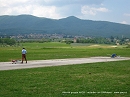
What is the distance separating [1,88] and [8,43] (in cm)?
14850

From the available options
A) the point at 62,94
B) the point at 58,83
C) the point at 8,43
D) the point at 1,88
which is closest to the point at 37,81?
the point at 58,83

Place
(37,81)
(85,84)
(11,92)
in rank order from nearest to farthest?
1. (11,92)
2. (85,84)
3. (37,81)

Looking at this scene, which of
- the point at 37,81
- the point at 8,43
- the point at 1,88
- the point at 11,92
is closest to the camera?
the point at 11,92

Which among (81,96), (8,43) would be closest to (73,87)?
(81,96)

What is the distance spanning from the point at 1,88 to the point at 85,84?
502cm

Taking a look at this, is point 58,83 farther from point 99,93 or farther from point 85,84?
point 99,93

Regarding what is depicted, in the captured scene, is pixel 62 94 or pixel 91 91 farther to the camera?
pixel 91 91

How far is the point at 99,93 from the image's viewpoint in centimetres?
1247

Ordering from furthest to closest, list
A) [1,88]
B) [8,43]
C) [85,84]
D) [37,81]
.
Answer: [8,43] → [37,81] → [85,84] → [1,88]

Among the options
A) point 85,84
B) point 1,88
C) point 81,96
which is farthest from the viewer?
point 85,84

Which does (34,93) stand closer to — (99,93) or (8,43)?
(99,93)

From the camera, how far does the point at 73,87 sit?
13.9m

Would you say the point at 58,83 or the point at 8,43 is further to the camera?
the point at 8,43

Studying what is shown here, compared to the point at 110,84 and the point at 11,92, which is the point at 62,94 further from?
the point at 110,84
